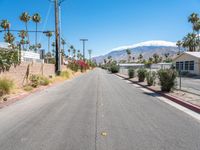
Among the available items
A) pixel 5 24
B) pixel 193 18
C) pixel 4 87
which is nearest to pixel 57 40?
pixel 4 87

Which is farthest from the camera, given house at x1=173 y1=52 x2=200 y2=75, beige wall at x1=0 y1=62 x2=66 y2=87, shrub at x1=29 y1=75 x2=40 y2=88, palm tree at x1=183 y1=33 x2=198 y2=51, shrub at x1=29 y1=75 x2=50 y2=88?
palm tree at x1=183 y1=33 x2=198 y2=51

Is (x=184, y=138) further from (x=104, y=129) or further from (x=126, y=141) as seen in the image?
(x=104, y=129)

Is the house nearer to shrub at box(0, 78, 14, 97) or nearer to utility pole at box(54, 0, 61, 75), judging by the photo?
utility pole at box(54, 0, 61, 75)

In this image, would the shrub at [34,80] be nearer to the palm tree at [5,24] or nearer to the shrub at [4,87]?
the shrub at [4,87]

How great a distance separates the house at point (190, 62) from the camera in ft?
135

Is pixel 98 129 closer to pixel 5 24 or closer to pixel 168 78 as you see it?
pixel 168 78

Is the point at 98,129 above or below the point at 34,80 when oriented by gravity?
below

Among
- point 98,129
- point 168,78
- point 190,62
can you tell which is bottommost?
point 98,129

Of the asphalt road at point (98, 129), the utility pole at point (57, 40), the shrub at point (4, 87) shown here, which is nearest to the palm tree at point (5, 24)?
the utility pole at point (57, 40)

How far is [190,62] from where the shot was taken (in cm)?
4391

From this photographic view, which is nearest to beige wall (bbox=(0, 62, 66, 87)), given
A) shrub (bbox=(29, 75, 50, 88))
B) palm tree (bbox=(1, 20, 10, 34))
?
shrub (bbox=(29, 75, 50, 88))

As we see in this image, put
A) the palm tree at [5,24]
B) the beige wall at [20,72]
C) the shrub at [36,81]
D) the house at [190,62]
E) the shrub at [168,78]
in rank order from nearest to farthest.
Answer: the shrub at [168,78] → the beige wall at [20,72] → the shrub at [36,81] → the house at [190,62] → the palm tree at [5,24]

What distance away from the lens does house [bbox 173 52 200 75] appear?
135ft

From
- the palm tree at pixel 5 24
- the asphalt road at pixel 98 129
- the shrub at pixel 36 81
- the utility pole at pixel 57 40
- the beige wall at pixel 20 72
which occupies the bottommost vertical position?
the asphalt road at pixel 98 129
